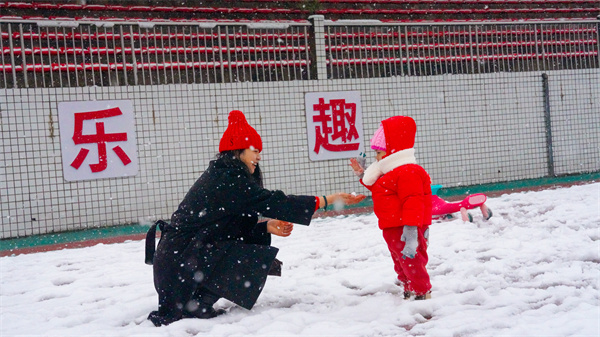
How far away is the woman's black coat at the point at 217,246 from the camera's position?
330 cm

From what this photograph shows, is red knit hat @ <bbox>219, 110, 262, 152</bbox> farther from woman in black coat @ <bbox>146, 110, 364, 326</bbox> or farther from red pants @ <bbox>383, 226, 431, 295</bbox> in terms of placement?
red pants @ <bbox>383, 226, 431, 295</bbox>

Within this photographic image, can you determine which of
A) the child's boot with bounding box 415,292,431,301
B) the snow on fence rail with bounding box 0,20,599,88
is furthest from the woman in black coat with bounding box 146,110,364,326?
the snow on fence rail with bounding box 0,20,599,88

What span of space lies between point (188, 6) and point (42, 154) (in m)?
3.09

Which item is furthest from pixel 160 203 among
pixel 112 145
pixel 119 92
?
pixel 119 92

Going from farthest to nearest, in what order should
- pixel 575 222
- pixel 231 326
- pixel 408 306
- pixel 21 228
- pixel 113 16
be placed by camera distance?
pixel 113 16 → pixel 21 228 → pixel 575 222 → pixel 408 306 → pixel 231 326

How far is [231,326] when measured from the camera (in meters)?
3.15

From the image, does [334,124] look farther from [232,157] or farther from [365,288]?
[232,157]

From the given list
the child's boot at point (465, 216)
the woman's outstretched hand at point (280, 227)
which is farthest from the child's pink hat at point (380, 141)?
the child's boot at point (465, 216)

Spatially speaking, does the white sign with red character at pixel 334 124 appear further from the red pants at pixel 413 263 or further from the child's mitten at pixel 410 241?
the child's mitten at pixel 410 241

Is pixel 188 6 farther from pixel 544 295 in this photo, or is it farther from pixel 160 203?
pixel 544 295

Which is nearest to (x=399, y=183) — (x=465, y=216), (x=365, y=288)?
(x=365, y=288)

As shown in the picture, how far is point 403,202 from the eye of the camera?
3.50 m

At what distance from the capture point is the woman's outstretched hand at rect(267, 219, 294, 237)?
11.6 feet

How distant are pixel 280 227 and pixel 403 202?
80cm
